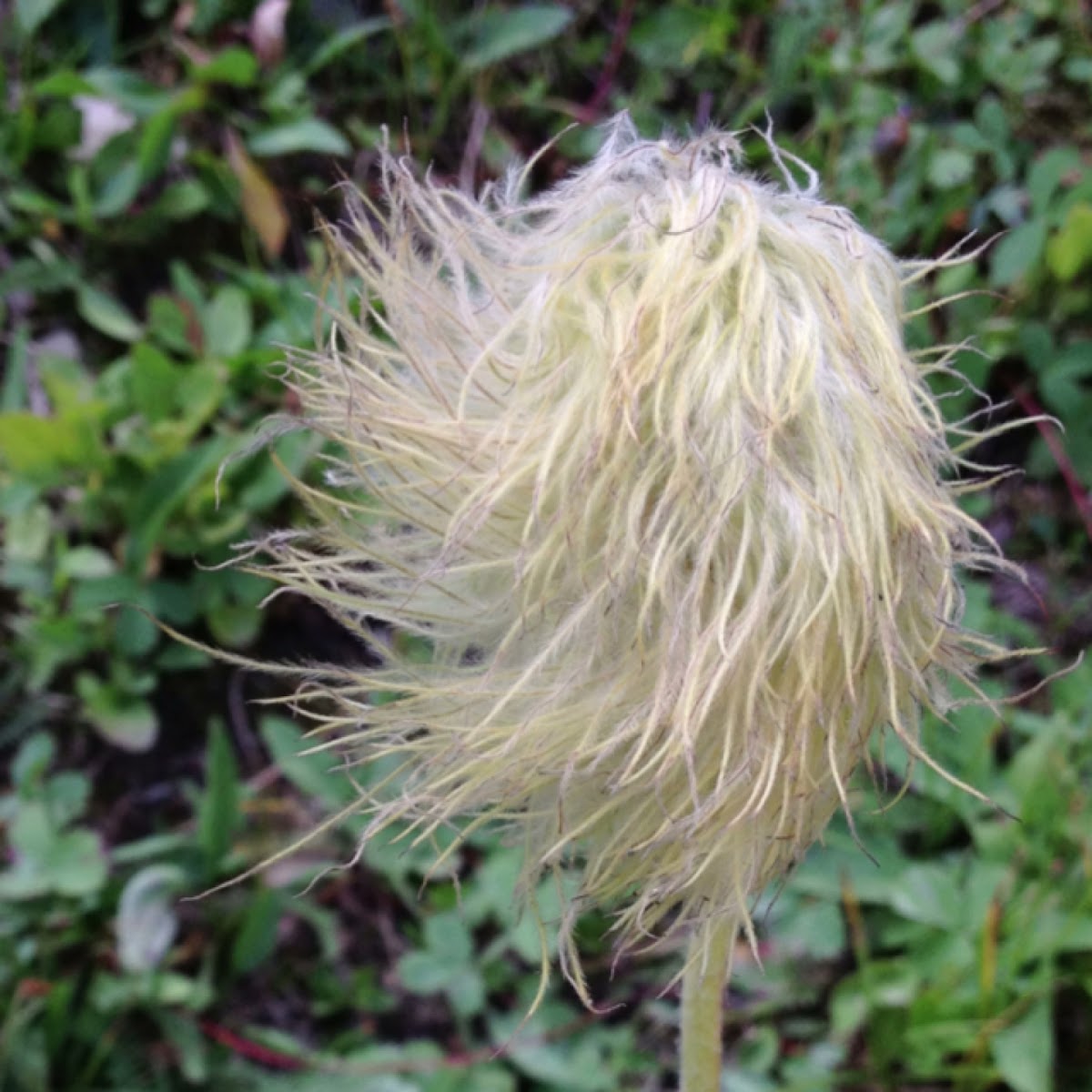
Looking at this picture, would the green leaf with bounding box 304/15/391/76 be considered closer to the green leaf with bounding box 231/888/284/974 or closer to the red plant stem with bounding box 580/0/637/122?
the red plant stem with bounding box 580/0/637/122

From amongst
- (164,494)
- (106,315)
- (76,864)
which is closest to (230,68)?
(106,315)

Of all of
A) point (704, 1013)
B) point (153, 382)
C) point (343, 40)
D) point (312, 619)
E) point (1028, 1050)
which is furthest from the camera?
point (343, 40)

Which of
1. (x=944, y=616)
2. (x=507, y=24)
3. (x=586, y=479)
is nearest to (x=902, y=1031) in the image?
(x=944, y=616)

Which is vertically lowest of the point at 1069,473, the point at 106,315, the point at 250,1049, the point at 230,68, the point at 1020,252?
the point at 250,1049

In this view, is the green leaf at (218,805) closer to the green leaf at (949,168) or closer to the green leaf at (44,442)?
the green leaf at (44,442)

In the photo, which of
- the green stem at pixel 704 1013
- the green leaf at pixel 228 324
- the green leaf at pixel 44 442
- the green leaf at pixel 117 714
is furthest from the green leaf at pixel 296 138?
the green stem at pixel 704 1013

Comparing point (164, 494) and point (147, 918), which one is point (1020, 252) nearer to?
point (164, 494)
